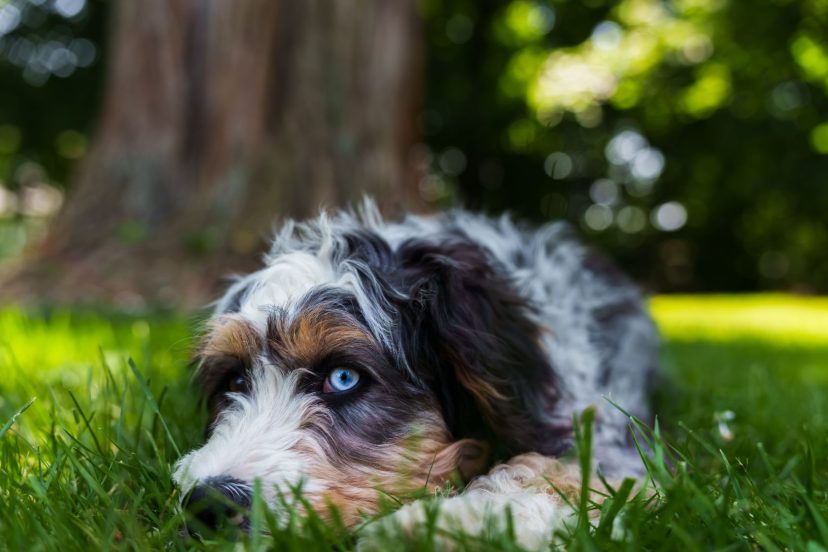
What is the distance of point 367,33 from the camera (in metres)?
8.90

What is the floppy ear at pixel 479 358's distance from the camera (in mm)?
2930

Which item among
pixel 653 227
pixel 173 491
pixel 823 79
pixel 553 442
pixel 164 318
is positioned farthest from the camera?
pixel 653 227

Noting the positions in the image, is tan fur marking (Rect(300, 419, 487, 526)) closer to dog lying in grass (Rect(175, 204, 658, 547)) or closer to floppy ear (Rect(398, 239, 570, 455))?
dog lying in grass (Rect(175, 204, 658, 547))

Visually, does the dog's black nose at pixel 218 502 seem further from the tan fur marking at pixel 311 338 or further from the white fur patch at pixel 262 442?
the tan fur marking at pixel 311 338

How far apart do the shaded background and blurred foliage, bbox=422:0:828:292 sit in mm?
76

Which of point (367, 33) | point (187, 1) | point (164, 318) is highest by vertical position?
point (187, 1)

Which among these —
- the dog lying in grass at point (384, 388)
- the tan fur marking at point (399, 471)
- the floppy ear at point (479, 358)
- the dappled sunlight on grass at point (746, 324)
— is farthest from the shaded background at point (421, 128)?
the dappled sunlight on grass at point (746, 324)

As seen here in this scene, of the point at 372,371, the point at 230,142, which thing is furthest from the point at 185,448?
the point at 230,142

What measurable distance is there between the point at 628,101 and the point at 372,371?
89.4ft

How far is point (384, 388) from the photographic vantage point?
2.78 metres

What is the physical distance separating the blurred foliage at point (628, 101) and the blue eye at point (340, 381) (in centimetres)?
2209

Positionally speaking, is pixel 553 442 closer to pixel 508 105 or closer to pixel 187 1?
pixel 187 1

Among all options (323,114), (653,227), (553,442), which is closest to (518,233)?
(553,442)

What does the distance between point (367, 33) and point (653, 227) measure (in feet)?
93.7
